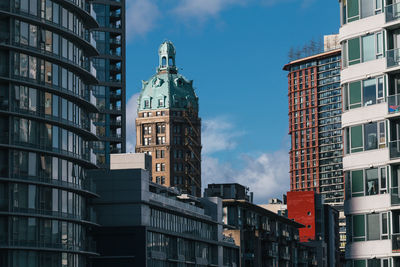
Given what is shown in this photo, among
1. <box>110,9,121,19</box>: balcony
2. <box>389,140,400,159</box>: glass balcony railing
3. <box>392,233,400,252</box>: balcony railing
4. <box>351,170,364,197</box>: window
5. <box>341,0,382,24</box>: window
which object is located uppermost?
<box>110,9,121,19</box>: balcony

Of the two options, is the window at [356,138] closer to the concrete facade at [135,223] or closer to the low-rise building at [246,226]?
the concrete facade at [135,223]

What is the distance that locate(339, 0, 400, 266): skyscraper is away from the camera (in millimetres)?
56281

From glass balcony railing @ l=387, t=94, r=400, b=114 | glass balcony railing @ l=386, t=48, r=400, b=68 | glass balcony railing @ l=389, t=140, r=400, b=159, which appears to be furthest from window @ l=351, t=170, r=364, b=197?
glass balcony railing @ l=386, t=48, r=400, b=68

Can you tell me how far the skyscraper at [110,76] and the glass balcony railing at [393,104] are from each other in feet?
380

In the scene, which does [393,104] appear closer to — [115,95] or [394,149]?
[394,149]

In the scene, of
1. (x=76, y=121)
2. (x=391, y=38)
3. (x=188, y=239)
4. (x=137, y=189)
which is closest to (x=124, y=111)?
(x=188, y=239)

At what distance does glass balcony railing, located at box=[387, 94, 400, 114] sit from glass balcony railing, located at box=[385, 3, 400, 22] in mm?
4597

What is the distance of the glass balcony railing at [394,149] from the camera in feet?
184

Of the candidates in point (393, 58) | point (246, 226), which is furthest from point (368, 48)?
point (246, 226)

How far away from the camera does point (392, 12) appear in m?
57.8

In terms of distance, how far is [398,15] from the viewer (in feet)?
189

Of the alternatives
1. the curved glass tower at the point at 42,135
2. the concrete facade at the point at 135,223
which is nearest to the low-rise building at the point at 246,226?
the concrete facade at the point at 135,223

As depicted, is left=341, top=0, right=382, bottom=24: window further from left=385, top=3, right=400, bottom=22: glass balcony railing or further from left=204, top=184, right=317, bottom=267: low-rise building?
left=204, top=184, right=317, bottom=267: low-rise building

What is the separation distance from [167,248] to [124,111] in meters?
48.2
